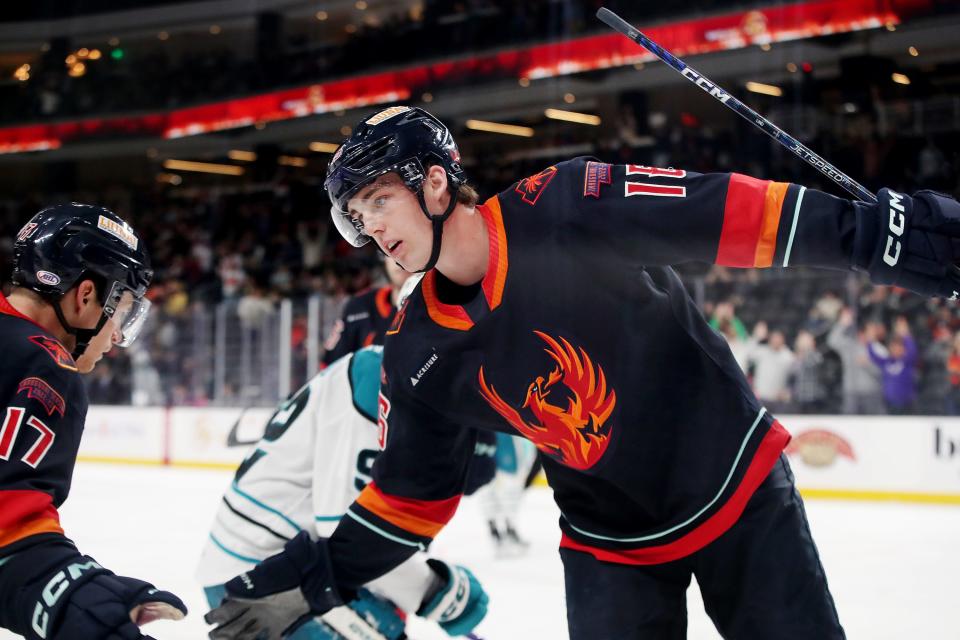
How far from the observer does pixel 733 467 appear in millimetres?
1765

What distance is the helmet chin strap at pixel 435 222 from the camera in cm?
175

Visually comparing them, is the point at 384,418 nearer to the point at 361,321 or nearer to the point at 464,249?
the point at 464,249

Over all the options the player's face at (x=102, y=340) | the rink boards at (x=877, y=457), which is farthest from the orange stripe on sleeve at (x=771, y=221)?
the rink boards at (x=877, y=457)

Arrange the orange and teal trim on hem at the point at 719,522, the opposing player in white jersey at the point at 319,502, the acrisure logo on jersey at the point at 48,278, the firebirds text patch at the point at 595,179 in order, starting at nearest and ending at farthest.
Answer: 1. the firebirds text patch at the point at 595,179
2. the orange and teal trim on hem at the point at 719,522
3. the acrisure logo on jersey at the point at 48,278
4. the opposing player in white jersey at the point at 319,502

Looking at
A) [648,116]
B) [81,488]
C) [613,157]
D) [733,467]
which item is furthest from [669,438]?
[648,116]

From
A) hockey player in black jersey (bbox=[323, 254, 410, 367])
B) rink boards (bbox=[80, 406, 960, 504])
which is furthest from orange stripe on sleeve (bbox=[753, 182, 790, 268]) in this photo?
rink boards (bbox=[80, 406, 960, 504])

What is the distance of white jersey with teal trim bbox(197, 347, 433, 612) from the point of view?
93.4 inches

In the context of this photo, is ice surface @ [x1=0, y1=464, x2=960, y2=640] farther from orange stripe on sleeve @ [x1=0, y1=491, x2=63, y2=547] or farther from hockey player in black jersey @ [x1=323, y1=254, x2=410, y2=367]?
orange stripe on sleeve @ [x1=0, y1=491, x2=63, y2=547]

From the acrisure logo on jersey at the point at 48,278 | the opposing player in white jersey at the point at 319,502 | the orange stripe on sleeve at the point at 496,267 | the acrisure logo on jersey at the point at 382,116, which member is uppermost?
the acrisure logo on jersey at the point at 382,116

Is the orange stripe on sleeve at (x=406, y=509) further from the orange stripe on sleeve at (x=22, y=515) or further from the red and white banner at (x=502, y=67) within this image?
the red and white banner at (x=502, y=67)

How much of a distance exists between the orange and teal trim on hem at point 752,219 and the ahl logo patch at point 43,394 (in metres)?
1.12

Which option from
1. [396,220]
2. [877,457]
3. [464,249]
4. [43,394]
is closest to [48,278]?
[43,394]

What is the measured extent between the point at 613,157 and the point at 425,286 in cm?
1113

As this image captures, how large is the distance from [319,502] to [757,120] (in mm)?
1197
